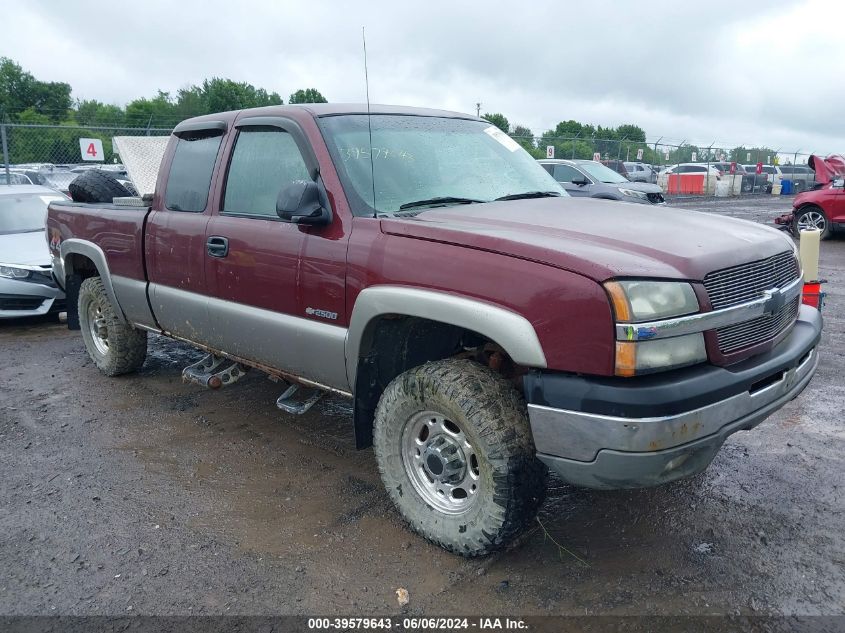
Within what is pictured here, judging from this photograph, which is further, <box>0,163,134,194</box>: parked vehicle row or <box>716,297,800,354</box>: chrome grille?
<box>0,163,134,194</box>: parked vehicle row

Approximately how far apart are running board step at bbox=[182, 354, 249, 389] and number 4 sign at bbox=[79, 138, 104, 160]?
14.2m

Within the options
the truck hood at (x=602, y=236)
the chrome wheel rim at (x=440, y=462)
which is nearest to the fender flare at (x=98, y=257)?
the truck hood at (x=602, y=236)

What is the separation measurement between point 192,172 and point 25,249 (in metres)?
4.62

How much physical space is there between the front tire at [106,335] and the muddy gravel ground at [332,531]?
0.74m

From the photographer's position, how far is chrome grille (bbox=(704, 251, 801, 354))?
8.80ft

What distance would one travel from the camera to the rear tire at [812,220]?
14211 millimetres

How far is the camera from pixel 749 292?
112 inches

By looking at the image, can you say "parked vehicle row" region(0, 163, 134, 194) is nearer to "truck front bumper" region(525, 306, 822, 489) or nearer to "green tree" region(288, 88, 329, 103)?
"truck front bumper" region(525, 306, 822, 489)

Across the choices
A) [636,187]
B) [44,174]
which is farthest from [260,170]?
[44,174]

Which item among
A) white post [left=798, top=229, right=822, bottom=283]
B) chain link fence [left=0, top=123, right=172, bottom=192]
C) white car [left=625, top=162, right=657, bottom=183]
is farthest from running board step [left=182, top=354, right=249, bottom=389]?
white car [left=625, top=162, right=657, bottom=183]

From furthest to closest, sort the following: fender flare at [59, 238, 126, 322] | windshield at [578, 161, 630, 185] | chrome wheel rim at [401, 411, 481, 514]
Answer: windshield at [578, 161, 630, 185], fender flare at [59, 238, 126, 322], chrome wheel rim at [401, 411, 481, 514]

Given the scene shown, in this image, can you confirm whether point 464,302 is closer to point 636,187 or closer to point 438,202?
point 438,202

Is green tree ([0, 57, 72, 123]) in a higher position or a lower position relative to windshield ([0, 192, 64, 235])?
higher

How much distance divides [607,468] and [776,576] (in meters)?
1.07
